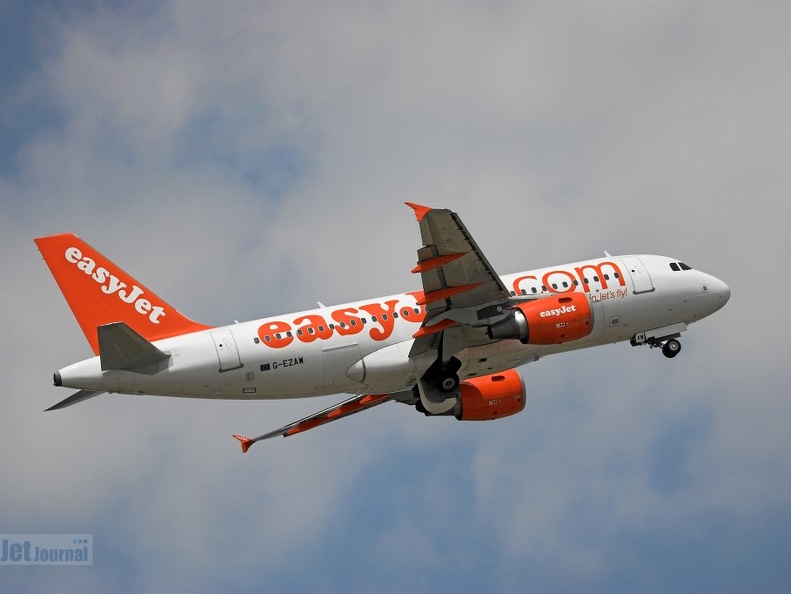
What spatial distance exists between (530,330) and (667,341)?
870 cm

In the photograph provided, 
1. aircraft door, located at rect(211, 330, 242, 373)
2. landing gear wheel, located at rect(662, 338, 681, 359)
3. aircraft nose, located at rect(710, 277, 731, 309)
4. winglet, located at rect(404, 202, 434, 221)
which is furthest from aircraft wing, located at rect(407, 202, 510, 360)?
aircraft nose, located at rect(710, 277, 731, 309)

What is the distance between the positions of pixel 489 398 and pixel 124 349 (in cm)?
1560

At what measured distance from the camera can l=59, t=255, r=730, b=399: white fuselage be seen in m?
46.6

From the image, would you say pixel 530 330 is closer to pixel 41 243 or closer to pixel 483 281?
pixel 483 281

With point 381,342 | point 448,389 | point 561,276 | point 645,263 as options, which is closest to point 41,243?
point 381,342

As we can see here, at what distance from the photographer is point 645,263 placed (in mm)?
53094

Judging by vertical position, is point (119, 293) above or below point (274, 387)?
above

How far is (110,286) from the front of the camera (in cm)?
4819

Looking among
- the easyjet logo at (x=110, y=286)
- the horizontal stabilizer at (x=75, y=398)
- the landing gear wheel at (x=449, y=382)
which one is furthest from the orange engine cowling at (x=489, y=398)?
the horizontal stabilizer at (x=75, y=398)

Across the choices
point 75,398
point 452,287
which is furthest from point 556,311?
point 75,398

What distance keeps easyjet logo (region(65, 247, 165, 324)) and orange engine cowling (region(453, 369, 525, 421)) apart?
12983 millimetres

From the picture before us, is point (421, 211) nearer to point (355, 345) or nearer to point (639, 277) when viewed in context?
point (355, 345)

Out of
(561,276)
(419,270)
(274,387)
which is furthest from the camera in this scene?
(561,276)

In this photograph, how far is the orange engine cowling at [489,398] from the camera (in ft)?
174
